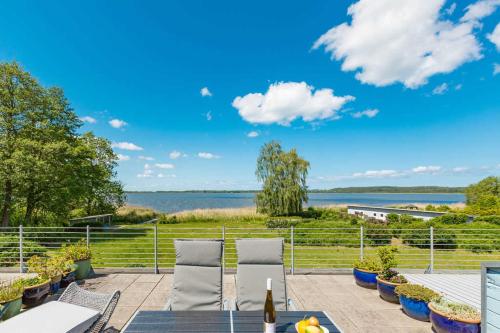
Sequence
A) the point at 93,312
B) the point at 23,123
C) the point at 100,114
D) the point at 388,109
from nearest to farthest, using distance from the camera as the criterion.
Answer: the point at 93,312
the point at 23,123
the point at 100,114
the point at 388,109

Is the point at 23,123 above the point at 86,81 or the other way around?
the other way around

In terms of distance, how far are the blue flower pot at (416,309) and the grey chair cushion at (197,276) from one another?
8.66 feet

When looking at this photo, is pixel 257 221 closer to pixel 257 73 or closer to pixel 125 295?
pixel 257 73

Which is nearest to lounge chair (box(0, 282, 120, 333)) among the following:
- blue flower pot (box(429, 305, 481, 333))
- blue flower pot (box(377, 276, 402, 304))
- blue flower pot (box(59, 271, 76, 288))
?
blue flower pot (box(59, 271, 76, 288))

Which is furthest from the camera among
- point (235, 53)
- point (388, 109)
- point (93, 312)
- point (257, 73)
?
point (388, 109)

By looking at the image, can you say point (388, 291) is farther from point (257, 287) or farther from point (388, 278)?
point (257, 287)

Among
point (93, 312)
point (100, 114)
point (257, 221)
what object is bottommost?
point (257, 221)

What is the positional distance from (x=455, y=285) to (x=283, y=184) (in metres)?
17.3

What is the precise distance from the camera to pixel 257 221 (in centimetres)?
2064

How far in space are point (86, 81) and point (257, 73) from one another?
948cm

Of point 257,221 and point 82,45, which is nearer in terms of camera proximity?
point 82,45

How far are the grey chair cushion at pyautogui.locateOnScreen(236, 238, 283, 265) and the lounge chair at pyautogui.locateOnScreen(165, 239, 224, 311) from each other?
0.83ft

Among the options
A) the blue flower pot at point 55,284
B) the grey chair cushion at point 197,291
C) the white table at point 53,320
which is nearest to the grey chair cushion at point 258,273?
the grey chair cushion at point 197,291

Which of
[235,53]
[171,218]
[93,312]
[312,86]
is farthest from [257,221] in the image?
[93,312]
